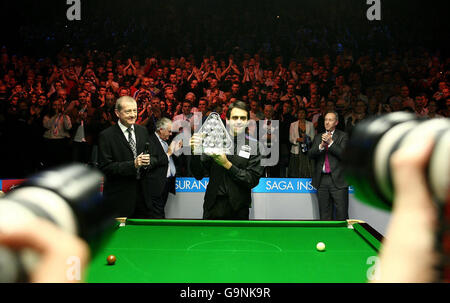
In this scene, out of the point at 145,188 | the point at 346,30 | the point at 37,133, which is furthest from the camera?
the point at 346,30

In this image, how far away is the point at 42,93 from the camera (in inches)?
300

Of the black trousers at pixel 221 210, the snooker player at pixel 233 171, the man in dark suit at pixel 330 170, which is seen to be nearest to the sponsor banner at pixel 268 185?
the man in dark suit at pixel 330 170

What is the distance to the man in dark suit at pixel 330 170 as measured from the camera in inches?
214

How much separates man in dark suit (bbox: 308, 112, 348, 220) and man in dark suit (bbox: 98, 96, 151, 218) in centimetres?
260

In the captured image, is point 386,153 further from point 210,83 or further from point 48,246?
point 210,83

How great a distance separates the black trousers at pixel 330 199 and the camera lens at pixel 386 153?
4.66m

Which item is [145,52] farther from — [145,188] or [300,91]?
[145,188]

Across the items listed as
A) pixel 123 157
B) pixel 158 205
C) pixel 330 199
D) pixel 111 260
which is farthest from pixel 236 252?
pixel 330 199

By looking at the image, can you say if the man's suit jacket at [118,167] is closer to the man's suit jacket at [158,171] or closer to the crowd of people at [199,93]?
the man's suit jacket at [158,171]

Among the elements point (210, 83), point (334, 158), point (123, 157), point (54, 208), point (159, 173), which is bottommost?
point (159, 173)

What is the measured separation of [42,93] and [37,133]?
0.96 meters

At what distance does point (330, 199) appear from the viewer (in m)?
5.64

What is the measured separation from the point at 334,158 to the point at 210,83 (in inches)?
123
